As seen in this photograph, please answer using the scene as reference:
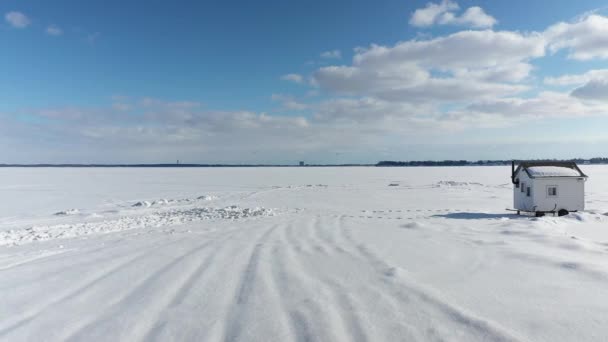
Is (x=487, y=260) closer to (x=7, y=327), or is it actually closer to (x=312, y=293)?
(x=312, y=293)

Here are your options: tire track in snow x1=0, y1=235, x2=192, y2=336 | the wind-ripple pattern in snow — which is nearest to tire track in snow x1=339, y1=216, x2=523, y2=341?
tire track in snow x1=0, y1=235, x2=192, y2=336

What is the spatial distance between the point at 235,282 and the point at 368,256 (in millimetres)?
3087

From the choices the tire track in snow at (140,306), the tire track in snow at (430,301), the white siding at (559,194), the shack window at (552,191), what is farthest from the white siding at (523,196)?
the tire track in snow at (140,306)

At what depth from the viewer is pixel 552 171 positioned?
52.3ft

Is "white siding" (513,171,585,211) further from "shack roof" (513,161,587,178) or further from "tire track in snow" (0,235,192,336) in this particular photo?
"tire track in snow" (0,235,192,336)

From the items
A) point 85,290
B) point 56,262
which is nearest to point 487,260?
point 85,290

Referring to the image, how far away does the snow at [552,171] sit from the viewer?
15742 millimetres

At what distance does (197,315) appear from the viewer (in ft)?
15.4

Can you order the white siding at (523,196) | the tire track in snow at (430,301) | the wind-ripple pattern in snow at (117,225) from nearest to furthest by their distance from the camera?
the tire track in snow at (430,301) < the wind-ripple pattern in snow at (117,225) < the white siding at (523,196)

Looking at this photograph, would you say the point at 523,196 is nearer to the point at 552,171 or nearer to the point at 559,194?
the point at 559,194

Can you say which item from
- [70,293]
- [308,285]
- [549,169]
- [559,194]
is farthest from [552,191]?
[70,293]

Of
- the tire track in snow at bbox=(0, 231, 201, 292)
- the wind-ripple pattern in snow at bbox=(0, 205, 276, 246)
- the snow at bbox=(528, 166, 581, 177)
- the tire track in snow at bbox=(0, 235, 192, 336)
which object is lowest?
the wind-ripple pattern in snow at bbox=(0, 205, 276, 246)

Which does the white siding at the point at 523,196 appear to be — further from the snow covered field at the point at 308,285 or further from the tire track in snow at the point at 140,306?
the tire track in snow at the point at 140,306

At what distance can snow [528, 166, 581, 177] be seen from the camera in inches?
620
